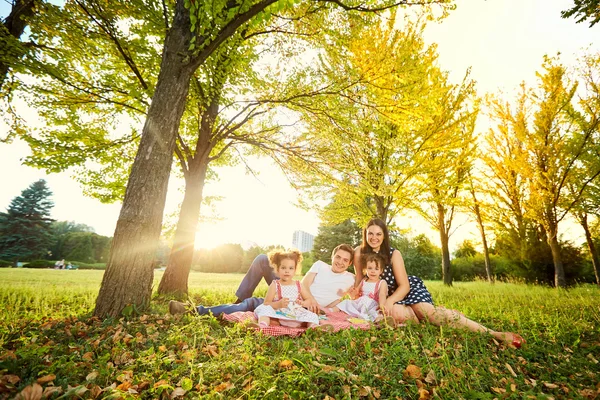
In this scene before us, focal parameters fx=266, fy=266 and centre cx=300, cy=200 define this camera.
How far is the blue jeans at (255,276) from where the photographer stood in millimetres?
4602

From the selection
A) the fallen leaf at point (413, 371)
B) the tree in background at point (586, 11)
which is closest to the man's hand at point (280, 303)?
the fallen leaf at point (413, 371)

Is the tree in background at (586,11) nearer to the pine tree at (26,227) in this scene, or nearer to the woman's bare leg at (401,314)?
the woman's bare leg at (401,314)

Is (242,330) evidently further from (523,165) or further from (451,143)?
(523,165)

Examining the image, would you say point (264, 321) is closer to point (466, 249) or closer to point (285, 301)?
point (285, 301)

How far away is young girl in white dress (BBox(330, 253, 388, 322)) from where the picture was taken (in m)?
3.66

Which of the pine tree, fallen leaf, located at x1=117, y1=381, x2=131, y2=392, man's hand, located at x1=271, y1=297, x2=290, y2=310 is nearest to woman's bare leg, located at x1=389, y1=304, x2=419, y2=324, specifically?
man's hand, located at x1=271, y1=297, x2=290, y2=310

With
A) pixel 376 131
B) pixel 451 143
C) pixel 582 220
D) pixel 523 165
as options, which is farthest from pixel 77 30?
pixel 582 220

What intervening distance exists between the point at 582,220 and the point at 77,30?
1826 cm

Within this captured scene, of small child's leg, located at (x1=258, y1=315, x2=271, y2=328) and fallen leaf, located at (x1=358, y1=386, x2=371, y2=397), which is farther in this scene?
small child's leg, located at (x1=258, y1=315, x2=271, y2=328)

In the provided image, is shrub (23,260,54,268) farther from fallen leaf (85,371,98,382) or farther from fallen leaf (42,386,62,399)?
fallen leaf (42,386,62,399)

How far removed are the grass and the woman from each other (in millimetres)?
146

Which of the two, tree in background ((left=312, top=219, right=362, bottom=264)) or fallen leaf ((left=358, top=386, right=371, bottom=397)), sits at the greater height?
tree in background ((left=312, top=219, right=362, bottom=264))

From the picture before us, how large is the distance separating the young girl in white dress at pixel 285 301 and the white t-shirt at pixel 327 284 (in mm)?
376

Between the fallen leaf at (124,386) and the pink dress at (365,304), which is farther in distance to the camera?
the pink dress at (365,304)
